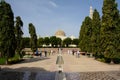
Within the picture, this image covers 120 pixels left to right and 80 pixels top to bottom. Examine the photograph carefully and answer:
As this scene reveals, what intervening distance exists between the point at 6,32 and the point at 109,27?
13221 mm

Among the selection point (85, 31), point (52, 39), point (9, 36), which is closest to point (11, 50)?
point (9, 36)

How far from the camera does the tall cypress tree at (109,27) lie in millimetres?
31094

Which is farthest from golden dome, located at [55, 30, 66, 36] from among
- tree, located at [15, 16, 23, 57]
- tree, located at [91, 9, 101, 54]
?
tree, located at [15, 16, 23, 57]

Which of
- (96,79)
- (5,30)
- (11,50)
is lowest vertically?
(96,79)

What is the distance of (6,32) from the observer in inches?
1204

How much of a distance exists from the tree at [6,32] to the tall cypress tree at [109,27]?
11.7 metres

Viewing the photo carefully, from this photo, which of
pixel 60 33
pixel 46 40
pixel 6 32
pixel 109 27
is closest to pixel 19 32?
pixel 6 32

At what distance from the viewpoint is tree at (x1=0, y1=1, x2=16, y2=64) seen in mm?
30109

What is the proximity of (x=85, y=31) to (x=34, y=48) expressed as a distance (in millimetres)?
14024

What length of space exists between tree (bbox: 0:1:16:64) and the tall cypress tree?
38.3 ft

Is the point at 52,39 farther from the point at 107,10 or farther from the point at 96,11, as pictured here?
the point at 107,10

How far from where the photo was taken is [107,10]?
3253 centimetres

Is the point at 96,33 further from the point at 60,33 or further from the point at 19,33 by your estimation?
the point at 60,33

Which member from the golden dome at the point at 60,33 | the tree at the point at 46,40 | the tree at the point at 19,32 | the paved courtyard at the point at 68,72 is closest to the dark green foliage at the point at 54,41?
the tree at the point at 46,40
